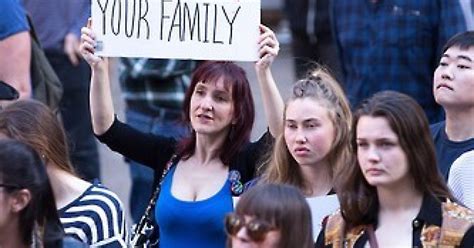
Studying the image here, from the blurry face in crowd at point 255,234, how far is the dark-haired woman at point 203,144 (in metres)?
1.40

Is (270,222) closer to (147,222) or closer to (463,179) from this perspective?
(463,179)

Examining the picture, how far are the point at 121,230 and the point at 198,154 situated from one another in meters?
0.67

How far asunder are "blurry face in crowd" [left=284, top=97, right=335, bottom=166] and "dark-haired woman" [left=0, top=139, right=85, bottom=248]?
1.21 meters

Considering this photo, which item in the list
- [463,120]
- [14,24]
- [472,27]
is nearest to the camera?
[463,120]

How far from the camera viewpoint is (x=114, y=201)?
6395 millimetres

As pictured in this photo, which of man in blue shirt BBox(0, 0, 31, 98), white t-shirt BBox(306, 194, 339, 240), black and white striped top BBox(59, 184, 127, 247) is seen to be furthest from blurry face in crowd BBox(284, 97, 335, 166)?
man in blue shirt BBox(0, 0, 31, 98)

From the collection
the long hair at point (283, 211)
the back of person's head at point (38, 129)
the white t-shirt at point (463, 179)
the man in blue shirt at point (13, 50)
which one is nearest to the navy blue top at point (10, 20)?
the man in blue shirt at point (13, 50)

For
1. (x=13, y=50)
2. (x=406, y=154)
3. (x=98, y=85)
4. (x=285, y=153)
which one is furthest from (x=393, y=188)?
(x=13, y=50)

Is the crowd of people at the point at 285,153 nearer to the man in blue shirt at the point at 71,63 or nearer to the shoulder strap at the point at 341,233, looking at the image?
the shoulder strap at the point at 341,233

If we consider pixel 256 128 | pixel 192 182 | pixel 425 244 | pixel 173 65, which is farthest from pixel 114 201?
pixel 256 128

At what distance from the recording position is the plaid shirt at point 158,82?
9.17 m

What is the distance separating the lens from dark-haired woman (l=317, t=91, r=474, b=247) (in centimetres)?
579

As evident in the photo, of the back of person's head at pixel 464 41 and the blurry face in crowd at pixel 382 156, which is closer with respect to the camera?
the blurry face in crowd at pixel 382 156

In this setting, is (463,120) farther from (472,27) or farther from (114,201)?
(472,27)
